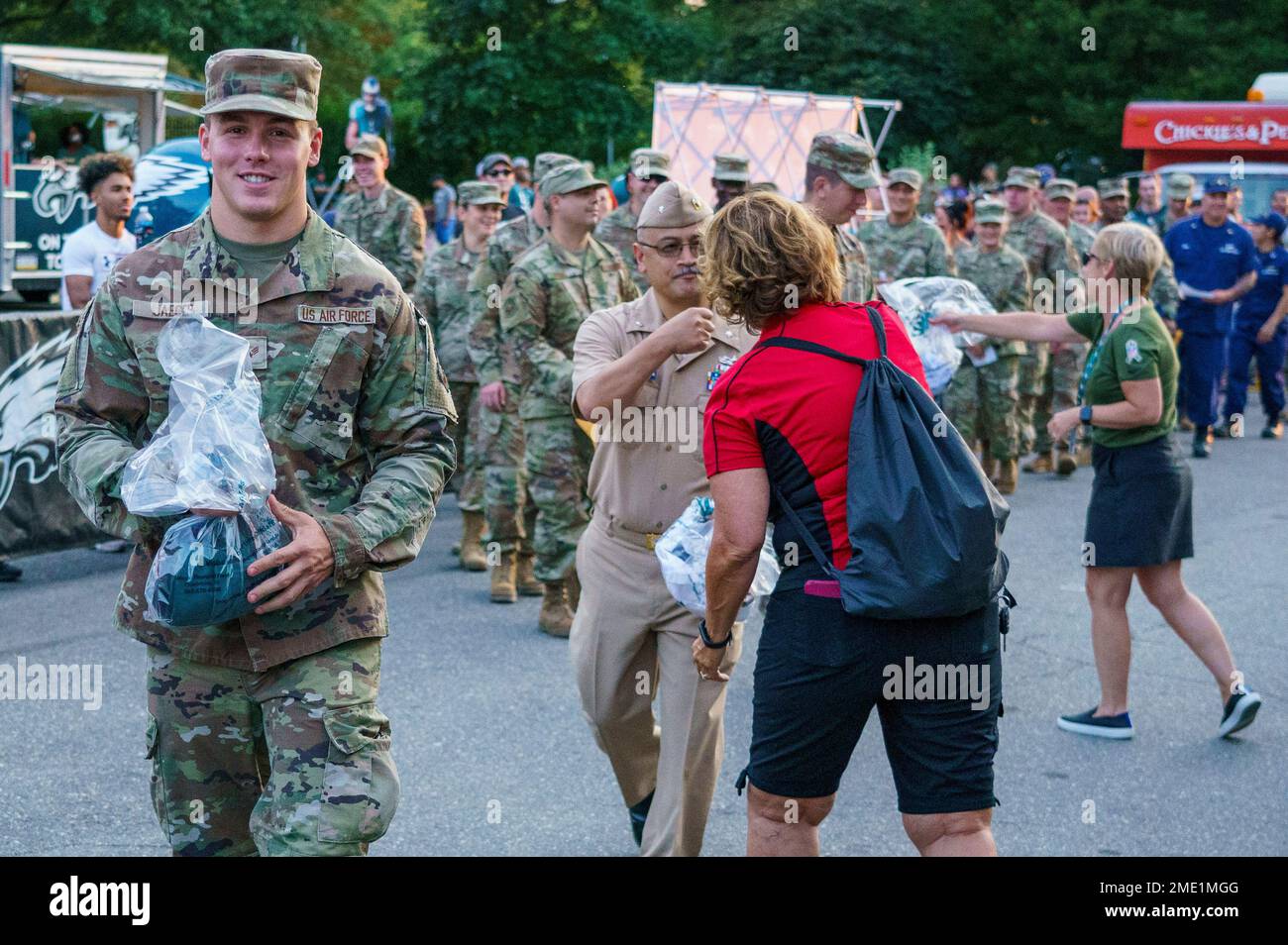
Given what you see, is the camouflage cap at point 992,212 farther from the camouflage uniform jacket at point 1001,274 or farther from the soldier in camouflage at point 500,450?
the soldier in camouflage at point 500,450

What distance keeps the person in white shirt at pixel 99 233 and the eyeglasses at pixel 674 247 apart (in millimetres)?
6000

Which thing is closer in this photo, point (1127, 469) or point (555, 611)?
point (1127, 469)

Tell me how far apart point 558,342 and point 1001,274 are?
20.4 ft

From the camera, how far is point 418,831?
5398 millimetres

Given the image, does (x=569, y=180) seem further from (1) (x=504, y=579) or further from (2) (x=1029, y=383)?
(2) (x=1029, y=383)

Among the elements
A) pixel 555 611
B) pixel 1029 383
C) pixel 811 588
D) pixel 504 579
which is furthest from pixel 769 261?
pixel 1029 383

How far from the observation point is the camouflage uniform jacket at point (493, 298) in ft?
30.1

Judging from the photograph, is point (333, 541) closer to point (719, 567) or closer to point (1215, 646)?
point (719, 567)

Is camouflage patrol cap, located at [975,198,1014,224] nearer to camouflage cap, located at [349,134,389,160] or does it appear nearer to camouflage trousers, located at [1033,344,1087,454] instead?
camouflage trousers, located at [1033,344,1087,454]

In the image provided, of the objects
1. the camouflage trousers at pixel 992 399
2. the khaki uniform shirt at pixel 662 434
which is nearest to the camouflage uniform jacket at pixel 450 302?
the camouflage trousers at pixel 992 399

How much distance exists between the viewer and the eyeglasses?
4848 mm

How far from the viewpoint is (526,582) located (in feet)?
30.8

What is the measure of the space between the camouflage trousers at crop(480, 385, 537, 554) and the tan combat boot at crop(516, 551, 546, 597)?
17cm

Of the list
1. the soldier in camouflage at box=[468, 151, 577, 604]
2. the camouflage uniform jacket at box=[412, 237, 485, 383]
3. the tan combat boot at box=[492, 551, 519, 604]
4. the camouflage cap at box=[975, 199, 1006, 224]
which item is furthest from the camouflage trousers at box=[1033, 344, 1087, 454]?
the tan combat boot at box=[492, 551, 519, 604]
